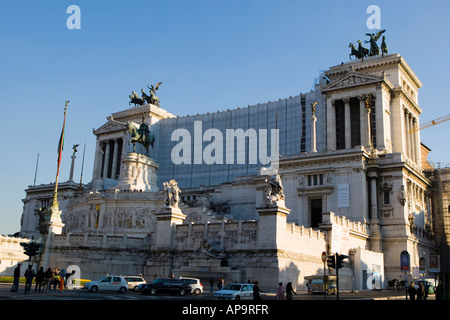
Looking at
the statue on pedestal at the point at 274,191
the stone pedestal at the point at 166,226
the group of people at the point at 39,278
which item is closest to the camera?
the group of people at the point at 39,278

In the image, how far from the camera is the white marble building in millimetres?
41219

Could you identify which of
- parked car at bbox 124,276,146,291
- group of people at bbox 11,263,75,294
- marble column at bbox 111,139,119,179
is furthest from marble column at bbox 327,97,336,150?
group of people at bbox 11,263,75,294

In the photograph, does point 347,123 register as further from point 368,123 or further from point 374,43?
point 374,43

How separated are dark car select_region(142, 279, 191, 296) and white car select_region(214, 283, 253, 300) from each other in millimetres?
4595

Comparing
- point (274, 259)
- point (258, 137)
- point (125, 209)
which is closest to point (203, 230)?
point (274, 259)

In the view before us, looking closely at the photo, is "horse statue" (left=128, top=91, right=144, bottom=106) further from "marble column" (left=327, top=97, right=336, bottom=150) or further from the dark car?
the dark car

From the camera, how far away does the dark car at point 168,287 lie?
1284 inches

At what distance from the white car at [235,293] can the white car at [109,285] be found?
30.3 feet

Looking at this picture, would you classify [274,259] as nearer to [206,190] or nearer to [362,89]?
[206,190]

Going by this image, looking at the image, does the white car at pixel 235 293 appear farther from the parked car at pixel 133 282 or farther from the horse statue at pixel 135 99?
the horse statue at pixel 135 99

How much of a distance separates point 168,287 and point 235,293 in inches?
255

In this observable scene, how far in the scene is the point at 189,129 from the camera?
348 ft

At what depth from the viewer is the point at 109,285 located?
1371 inches

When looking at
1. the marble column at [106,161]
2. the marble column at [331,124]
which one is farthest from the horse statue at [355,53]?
the marble column at [106,161]
